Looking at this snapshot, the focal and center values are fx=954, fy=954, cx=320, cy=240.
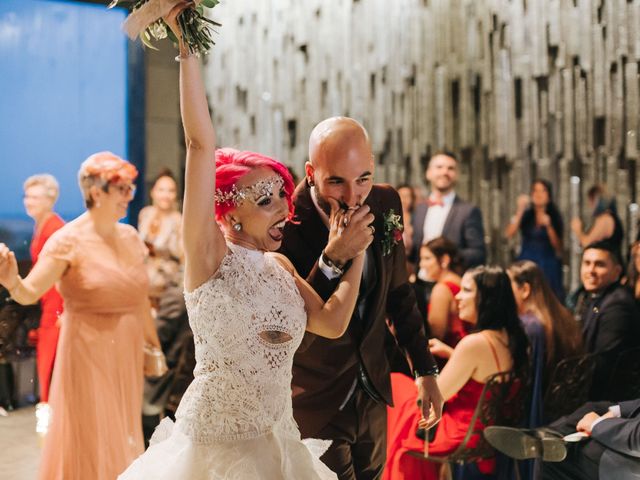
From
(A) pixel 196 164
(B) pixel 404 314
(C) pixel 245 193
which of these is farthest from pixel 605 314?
(A) pixel 196 164

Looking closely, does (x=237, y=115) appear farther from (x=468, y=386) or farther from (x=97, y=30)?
(x=468, y=386)

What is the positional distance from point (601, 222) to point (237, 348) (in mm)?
5106

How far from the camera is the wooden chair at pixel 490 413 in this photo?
3.77 meters

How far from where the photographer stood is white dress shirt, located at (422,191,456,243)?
622 centimetres

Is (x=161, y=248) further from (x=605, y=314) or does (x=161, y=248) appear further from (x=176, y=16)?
(x=176, y=16)

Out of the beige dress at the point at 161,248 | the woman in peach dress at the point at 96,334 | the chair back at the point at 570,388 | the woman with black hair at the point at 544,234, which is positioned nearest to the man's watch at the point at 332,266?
the woman in peach dress at the point at 96,334

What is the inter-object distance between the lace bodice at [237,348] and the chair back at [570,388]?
7.14ft

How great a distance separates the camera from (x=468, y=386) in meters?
3.88

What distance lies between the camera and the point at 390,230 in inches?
109

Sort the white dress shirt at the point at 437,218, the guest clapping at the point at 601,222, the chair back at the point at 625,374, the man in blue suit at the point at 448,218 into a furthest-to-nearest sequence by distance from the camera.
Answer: the guest clapping at the point at 601,222, the white dress shirt at the point at 437,218, the man in blue suit at the point at 448,218, the chair back at the point at 625,374

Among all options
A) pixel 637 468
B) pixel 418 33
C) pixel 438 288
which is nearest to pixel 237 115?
pixel 418 33

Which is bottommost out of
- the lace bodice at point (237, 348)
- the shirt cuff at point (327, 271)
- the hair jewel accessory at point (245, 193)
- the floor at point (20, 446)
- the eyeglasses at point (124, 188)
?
the floor at point (20, 446)

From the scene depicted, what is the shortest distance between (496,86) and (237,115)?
7.59 ft

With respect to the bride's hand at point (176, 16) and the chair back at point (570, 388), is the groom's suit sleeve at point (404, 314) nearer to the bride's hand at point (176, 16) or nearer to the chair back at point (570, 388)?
the bride's hand at point (176, 16)
